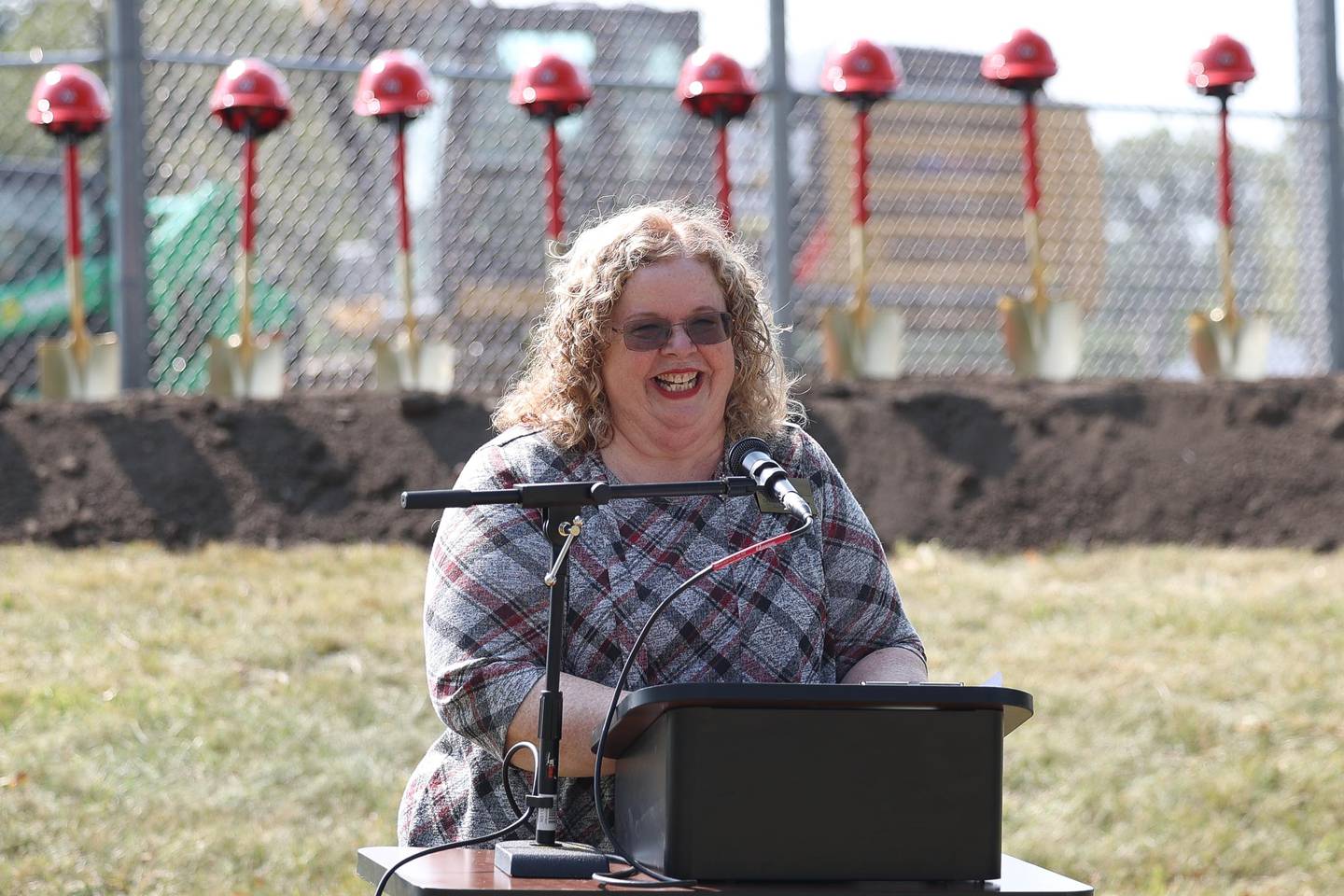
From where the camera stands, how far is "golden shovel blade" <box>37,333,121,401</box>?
7.10m

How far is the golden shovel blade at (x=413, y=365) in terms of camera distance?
7387mm

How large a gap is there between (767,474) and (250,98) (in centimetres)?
485

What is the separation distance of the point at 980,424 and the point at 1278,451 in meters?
1.24

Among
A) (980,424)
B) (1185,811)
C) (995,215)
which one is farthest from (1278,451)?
(995,215)

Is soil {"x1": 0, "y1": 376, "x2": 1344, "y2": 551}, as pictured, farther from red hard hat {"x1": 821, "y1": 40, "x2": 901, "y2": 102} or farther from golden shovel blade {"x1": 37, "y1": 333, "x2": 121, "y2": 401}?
red hard hat {"x1": 821, "y1": 40, "x2": 901, "y2": 102}

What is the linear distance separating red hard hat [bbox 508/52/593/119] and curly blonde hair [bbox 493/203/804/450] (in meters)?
3.78

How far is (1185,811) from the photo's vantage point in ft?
15.4

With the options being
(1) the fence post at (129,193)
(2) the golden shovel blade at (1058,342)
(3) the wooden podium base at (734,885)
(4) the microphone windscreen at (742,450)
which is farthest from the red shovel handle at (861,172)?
(3) the wooden podium base at (734,885)

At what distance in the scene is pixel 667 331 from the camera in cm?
309

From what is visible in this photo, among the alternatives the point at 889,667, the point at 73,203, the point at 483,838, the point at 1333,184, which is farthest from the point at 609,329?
the point at 1333,184

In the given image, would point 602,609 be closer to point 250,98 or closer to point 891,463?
point 891,463

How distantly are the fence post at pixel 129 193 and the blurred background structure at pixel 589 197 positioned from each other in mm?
11

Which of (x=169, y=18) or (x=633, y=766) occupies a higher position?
(x=169, y=18)

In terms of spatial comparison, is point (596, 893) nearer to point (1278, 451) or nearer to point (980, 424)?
point (980, 424)
